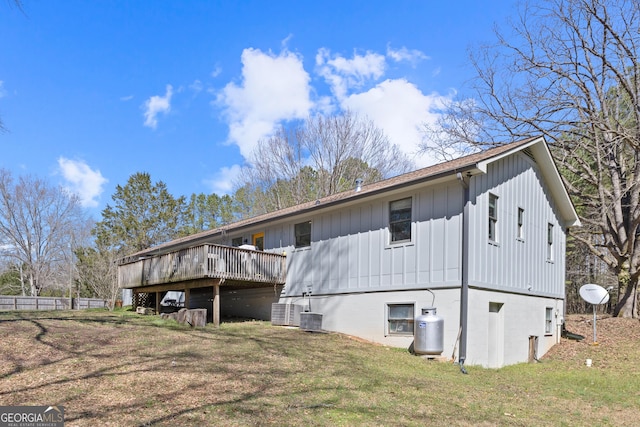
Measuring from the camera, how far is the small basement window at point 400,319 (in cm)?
1187

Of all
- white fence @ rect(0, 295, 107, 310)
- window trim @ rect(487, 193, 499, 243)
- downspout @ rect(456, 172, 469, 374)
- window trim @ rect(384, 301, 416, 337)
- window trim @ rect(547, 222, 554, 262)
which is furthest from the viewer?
white fence @ rect(0, 295, 107, 310)

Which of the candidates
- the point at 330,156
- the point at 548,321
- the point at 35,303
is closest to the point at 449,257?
the point at 548,321

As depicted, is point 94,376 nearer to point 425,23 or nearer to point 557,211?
point 425,23

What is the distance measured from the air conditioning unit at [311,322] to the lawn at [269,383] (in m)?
1.04

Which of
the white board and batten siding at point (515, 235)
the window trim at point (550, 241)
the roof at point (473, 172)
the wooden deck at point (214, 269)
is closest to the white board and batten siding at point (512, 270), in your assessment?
the white board and batten siding at point (515, 235)

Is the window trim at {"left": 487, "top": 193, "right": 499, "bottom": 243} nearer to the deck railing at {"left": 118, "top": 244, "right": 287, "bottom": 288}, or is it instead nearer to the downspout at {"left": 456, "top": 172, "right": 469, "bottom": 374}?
the downspout at {"left": 456, "top": 172, "right": 469, "bottom": 374}

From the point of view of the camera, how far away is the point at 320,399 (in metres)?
6.52

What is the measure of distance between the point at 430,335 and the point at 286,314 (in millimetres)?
5100

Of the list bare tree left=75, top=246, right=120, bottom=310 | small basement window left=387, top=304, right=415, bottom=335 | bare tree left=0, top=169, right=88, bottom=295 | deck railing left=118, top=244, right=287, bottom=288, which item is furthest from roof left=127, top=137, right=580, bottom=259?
bare tree left=0, top=169, right=88, bottom=295

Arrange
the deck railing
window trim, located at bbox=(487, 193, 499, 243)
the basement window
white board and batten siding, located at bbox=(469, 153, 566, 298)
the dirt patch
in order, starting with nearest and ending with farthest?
1. white board and batten siding, located at bbox=(469, 153, 566, 298)
2. window trim, located at bbox=(487, 193, 499, 243)
3. the dirt patch
4. the deck railing
5. the basement window

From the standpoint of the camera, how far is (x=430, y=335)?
10789mm

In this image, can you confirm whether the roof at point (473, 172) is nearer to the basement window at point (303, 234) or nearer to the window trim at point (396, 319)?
the basement window at point (303, 234)

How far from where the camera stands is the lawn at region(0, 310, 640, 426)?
18.9 feet

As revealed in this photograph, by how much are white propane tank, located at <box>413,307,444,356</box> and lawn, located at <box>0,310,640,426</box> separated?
41 cm
